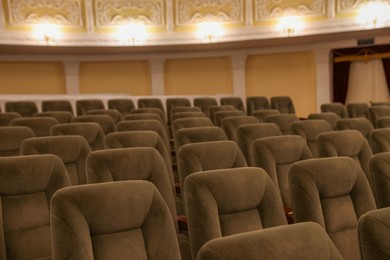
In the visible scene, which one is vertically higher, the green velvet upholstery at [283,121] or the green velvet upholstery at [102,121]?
the green velvet upholstery at [102,121]

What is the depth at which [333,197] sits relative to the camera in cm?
187

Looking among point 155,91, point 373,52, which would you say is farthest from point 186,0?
point 373,52

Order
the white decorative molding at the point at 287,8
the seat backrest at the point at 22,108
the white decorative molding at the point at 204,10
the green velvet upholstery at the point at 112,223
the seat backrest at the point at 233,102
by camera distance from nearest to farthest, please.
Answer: the green velvet upholstery at the point at 112,223 < the seat backrest at the point at 22,108 < the seat backrest at the point at 233,102 < the white decorative molding at the point at 287,8 < the white decorative molding at the point at 204,10

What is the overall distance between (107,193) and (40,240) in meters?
0.61

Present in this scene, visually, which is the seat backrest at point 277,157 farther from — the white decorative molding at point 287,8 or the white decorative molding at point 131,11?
the white decorative molding at point 131,11

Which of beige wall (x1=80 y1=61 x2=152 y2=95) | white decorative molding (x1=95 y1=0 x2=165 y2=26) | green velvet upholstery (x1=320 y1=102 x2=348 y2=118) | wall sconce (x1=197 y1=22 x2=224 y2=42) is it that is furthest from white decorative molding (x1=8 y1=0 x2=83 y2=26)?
green velvet upholstery (x1=320 y1=102 x2=348 y2=118)

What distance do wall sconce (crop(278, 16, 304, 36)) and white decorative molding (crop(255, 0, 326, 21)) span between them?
0.26 ft

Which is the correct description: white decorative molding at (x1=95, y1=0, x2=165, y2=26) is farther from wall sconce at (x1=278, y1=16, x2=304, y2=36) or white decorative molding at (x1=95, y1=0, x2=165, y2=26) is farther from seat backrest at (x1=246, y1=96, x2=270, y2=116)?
seat backrest at (x1=246, y1=96, x2=270, y2=116)

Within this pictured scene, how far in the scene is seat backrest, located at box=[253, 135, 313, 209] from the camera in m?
2.47

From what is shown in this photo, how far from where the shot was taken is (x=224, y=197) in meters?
1.64

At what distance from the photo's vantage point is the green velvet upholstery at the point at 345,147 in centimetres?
265

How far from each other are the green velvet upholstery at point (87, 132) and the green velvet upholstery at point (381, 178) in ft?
5.88

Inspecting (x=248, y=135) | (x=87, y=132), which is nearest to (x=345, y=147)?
(x=248, y=135)

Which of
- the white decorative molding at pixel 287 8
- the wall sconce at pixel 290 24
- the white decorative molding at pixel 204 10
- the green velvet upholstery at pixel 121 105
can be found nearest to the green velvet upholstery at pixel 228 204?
the green velvet upholstery at pixel 121 105
